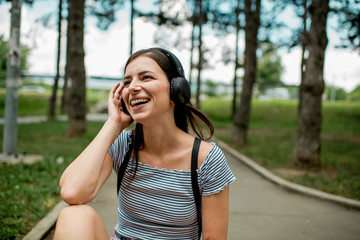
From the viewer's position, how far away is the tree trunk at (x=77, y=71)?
12.0 meters

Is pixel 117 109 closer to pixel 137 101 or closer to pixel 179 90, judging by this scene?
pixel 137 101

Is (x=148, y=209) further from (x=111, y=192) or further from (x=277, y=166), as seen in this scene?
(x=277, y=166)

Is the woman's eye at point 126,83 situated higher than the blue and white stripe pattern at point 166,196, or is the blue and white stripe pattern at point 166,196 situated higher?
the woman's eye at point 126,83

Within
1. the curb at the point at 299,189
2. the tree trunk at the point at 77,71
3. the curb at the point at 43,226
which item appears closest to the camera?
the curb at the point at 43,226

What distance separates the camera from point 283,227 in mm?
4332

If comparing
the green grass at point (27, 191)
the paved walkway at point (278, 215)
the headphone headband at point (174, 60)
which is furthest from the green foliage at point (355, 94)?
the headphone headband at point (174, 60)

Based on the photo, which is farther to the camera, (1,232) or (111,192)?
(111,192)

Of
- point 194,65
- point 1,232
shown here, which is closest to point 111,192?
point 1,232

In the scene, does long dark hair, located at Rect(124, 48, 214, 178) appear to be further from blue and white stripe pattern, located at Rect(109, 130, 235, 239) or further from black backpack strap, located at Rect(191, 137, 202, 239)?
black backpack strap, located at Rect(191, 137, 202, 239)

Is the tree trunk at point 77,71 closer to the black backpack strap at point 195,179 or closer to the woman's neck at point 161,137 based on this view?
the woman's neck at point 161,137

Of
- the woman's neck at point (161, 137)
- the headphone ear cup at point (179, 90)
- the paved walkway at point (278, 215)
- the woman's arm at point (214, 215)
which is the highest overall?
the headphone ear cup at point (179, 90)

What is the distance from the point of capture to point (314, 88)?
764cm

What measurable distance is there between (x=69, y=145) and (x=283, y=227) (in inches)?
307

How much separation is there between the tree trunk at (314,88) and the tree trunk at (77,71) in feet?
26.0
